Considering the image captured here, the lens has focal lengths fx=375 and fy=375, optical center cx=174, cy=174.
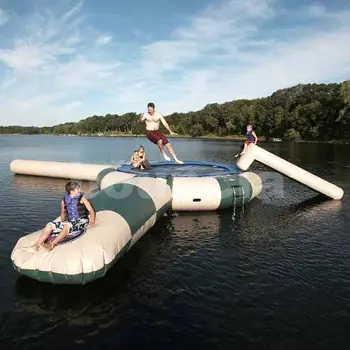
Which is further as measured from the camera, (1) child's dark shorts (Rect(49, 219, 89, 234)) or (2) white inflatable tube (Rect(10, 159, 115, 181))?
(2) white inflatable tube (Rect(10, 159, 115, 181))

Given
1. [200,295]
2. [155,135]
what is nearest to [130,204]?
[200,295]

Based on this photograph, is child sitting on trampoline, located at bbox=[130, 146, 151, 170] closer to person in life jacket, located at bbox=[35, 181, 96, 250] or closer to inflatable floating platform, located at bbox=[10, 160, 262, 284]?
inflatable floating platform, located at bbox=[10, 160, 262, 284]

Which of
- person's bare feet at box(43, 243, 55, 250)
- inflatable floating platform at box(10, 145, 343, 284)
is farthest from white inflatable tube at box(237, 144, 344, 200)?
person's bare feet at box(43, 243, 55, 250)

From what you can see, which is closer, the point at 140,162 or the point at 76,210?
the point at 76,210

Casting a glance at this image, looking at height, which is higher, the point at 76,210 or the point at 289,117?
the point at 289,117

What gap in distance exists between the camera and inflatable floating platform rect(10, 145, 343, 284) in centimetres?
747

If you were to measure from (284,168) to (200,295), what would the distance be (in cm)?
1062

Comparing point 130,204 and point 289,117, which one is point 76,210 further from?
point 289,117

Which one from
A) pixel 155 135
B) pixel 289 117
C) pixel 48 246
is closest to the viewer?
pixel 48 246

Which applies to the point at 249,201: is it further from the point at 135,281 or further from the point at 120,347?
the point at 120,347

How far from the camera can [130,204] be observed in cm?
1012

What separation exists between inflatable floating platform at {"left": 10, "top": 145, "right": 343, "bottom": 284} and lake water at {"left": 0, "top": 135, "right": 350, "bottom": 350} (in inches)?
22.9

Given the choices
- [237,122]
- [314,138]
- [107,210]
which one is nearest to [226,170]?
[107,210]

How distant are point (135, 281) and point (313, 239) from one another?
6100 mm
